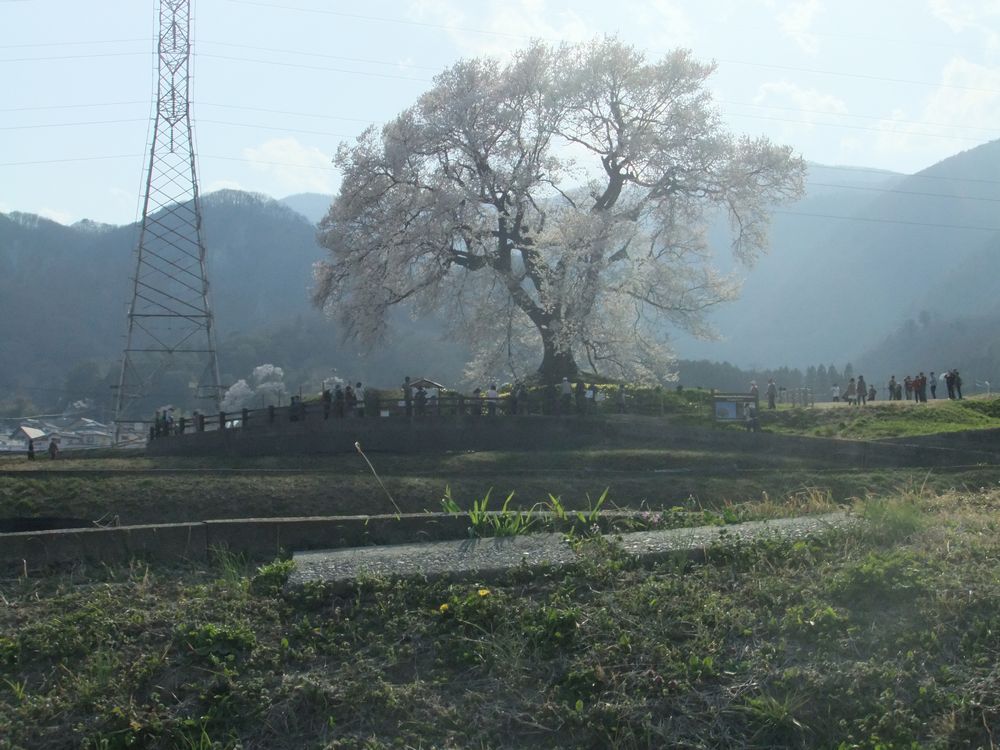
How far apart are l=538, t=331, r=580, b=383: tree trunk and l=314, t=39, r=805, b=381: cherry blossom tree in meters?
0.05

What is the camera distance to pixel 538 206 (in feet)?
128

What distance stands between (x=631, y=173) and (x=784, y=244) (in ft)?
501

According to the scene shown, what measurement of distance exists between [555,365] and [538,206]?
655cm

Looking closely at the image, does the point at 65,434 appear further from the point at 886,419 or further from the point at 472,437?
the point at 886,419

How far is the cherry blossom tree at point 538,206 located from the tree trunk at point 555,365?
0.05 m

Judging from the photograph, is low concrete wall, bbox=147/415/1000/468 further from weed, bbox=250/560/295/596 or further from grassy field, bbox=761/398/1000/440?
weed, bbox=250/560/295/596

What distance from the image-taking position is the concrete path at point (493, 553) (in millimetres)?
6145

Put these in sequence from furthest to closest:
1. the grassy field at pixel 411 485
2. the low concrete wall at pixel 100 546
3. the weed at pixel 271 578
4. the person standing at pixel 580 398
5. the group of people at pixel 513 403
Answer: the person standing at pixel 580 398, the group of people at pixel 513 403, the grassy field at pixel 411 485, the low concrete wall at pixel 100 546, the weed at pixel 271 578

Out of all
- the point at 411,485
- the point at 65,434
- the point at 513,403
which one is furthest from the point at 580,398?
the point at 65,434

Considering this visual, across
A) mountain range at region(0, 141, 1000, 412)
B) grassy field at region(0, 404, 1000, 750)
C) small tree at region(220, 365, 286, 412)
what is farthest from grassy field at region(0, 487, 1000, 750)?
mountain range at region(0, 141, 1000, 412)

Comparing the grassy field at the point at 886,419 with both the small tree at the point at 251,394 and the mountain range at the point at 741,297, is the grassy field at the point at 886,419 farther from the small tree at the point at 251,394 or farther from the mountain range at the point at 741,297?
the mountain range at the point at 741,297

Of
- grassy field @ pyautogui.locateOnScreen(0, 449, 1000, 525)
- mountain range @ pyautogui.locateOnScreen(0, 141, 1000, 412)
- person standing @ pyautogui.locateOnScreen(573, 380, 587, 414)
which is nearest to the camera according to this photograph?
grassy field @ pyautogui.locateOnScreen(0, 449, 1000, 525)

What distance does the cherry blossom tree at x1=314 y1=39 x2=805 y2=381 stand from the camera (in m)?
36.4

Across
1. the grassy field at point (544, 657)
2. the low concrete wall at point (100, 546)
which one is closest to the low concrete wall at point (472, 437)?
the grassy field at point (544, 657)
